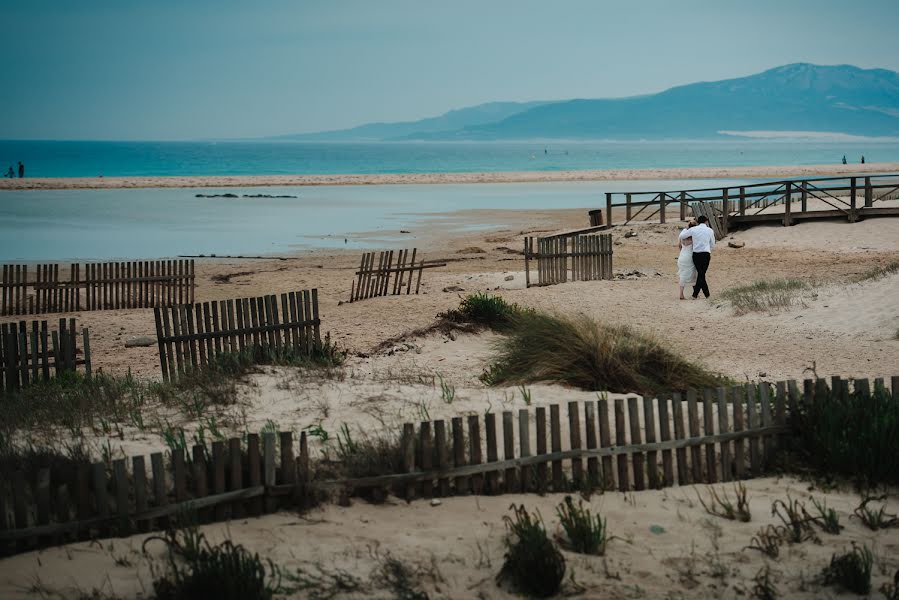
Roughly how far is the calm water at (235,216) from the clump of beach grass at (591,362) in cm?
2017

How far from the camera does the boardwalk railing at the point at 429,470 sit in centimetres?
536

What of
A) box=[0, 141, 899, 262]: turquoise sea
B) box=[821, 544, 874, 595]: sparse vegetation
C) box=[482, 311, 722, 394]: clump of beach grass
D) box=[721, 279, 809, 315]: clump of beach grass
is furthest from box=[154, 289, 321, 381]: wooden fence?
box=[0, 141, 899, 262]: turquoise sea

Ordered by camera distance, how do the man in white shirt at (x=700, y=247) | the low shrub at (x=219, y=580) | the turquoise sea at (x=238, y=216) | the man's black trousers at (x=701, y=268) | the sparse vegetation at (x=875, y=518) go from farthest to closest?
1. the turquoise sea at (x=238, y=216)
2. the man's black trousers at (x=701, y=268)
3. the man in white shirt at (x=700, y=247)
4. the sparse vegetation at (x=875, y=518)
5. the low shrub at (x=219, y=580)

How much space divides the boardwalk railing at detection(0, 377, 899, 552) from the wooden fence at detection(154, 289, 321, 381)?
157 inches

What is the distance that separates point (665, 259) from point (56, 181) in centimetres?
6046

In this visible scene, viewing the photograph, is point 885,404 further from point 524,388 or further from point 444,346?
point 444,346

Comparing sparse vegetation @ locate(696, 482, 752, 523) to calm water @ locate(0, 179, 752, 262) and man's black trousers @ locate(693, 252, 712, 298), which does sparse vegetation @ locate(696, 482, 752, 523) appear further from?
calm water @ locate(0, 179, 752, 262)

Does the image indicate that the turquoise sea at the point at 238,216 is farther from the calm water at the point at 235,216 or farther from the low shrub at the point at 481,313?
the low shrub at the point at 481,313

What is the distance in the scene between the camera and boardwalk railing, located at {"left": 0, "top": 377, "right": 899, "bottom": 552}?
5359 mm

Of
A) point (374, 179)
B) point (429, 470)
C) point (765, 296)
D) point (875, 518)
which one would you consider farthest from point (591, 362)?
point (374, 179)

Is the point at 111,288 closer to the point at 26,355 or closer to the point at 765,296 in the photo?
the point at 26,355

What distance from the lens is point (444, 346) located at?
12078 mm

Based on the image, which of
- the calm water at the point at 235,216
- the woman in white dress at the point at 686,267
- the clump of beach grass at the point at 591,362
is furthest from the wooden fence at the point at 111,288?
the calm water at the point at 235,216

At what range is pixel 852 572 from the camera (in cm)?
488
